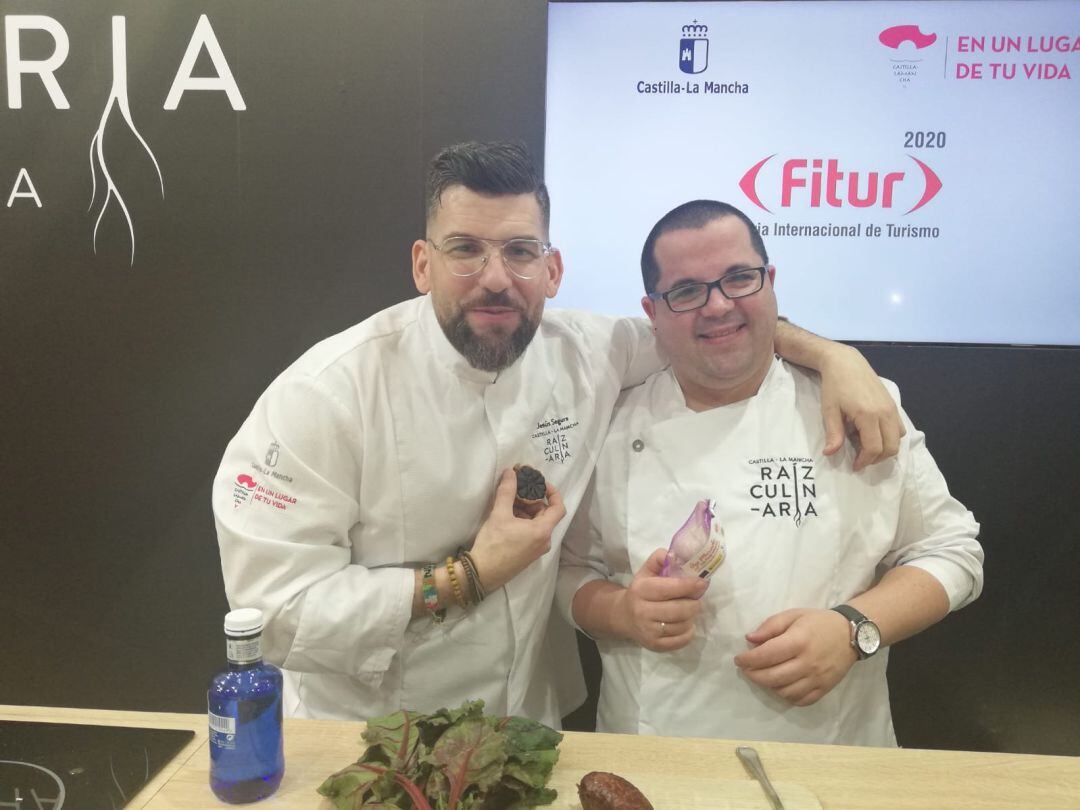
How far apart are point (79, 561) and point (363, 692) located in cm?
74

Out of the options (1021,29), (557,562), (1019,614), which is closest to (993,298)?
(1021,29)

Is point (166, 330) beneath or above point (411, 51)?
beneath

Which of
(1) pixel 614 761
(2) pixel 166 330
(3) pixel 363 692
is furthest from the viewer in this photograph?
(2) pixel 166 330

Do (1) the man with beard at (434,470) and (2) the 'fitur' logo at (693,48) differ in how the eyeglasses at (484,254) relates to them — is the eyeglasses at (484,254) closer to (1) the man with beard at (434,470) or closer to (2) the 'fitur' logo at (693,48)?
(1) the man with beard at (434,470)

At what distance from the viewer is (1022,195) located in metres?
1.69

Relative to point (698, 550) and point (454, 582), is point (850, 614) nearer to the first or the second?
point (698, 550)

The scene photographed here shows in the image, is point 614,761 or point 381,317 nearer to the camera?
point 614,761

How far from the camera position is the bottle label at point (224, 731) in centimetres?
116

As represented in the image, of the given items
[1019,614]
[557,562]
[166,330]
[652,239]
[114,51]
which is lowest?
[1019,614]

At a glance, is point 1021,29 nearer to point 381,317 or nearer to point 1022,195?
point 1022,195

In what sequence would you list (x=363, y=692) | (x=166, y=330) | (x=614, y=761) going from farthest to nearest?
(x=166, y=330), (x=363, y=692), (x=614, y=761)

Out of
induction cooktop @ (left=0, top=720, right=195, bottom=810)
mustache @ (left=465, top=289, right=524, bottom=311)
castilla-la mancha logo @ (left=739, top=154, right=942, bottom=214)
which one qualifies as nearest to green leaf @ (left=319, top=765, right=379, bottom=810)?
induction cooktop @ (left=0, top=720, right=195, bottom=810)

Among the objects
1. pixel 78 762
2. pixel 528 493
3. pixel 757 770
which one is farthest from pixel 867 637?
pixel 78 762

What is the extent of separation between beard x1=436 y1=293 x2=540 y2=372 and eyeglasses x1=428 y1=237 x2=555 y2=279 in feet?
0.20
